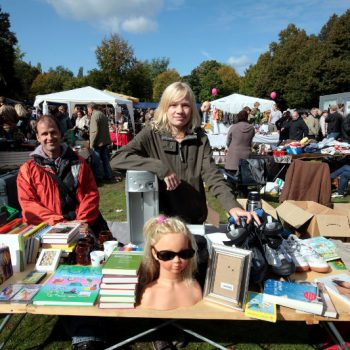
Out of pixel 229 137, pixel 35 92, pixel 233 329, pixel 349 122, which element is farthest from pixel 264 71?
pixel 35 92

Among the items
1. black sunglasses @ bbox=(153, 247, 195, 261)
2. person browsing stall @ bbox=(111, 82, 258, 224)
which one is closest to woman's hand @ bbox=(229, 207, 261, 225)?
person browsing stall @ bbox=(111, 82, 258, 224)

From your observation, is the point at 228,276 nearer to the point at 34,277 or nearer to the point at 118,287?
the point at 118,287

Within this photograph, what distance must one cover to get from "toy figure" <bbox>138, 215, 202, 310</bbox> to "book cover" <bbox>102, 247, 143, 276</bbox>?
0.07 m

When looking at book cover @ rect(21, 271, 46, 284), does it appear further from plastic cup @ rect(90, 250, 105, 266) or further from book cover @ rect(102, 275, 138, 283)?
book cover @ rect(102, 275, 138, 283)

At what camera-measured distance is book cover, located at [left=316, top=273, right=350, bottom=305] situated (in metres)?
1.71

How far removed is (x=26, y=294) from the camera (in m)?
1.69

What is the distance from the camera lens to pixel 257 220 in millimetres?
1909

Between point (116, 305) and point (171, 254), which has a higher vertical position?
point (171, 254)

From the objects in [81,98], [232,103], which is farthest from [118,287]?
[232,103]

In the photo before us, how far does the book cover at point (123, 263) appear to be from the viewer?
Answer: 1.63m

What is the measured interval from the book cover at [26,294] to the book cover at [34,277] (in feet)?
0.15

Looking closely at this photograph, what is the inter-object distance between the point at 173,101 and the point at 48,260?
50.4 inches

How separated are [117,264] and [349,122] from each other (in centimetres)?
843

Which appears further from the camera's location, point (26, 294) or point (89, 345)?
point (89, 345)
